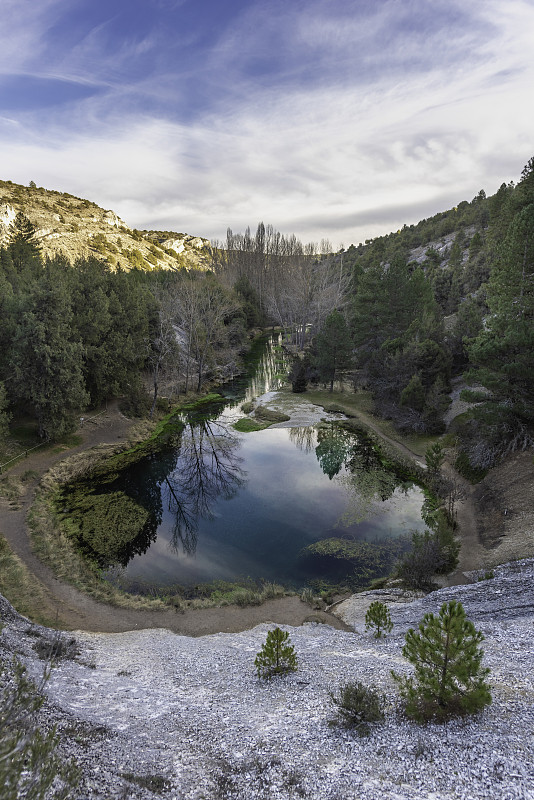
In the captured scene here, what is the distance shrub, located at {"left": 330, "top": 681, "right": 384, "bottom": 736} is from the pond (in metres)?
9.48

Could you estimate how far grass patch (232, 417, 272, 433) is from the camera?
119 ft

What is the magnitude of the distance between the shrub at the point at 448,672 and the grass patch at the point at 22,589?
12.3 m

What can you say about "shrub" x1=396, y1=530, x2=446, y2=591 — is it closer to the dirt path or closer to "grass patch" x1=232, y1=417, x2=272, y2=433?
the dirt path

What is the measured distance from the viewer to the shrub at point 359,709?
7.55 m

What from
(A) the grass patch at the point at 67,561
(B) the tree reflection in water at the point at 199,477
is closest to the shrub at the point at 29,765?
(A) the grass patch at the point at 67,561

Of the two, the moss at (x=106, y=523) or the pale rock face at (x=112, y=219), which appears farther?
the pale rock face at (x=112, y=219)

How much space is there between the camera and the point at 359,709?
7723mm

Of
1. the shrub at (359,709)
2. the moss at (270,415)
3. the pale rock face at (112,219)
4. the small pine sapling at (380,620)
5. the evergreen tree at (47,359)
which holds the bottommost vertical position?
the small pine sapling at (380,620)

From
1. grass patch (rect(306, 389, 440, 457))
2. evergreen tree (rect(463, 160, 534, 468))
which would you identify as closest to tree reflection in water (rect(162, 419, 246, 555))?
grass patch (rect(306, 389, 440, 457))

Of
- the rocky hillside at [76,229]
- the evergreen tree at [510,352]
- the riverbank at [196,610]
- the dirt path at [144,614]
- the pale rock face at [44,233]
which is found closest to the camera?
the dirt path at [144,614]

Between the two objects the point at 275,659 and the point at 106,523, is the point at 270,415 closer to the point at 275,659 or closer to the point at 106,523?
the point at 106,523

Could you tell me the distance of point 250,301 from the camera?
271 ft

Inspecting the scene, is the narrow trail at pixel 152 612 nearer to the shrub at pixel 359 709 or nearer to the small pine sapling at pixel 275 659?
the small pine sapling at pixel 275 659

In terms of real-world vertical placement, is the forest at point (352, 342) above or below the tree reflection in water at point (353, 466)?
above
